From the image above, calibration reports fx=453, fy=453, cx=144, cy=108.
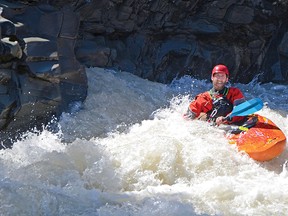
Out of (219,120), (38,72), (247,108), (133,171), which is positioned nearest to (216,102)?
(219,120)

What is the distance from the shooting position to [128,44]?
8586 millimetres

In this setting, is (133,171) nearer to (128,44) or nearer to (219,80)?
(219,80)

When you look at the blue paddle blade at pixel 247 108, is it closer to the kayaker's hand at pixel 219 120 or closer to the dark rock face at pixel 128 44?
the kayaker's hand at pixel 219 120

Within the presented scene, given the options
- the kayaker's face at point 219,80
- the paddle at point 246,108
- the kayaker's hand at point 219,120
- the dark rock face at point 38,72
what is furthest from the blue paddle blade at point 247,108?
the dark rock face at point 38,72

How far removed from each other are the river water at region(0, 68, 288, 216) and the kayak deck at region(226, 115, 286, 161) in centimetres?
9

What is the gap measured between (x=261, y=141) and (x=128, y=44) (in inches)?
154

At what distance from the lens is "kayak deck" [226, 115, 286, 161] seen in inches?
209

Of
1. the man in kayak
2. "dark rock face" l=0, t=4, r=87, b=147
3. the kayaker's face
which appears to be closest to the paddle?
the man in kayak

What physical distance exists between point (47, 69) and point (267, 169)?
123 inches

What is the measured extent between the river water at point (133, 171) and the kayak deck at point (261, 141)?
0.30ft

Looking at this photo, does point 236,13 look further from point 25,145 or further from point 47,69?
point 25,145

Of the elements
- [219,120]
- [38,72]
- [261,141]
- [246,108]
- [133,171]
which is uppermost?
[246,108]

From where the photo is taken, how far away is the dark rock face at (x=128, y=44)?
19.6ft

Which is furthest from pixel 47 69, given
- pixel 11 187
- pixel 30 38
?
pixel 11 187
